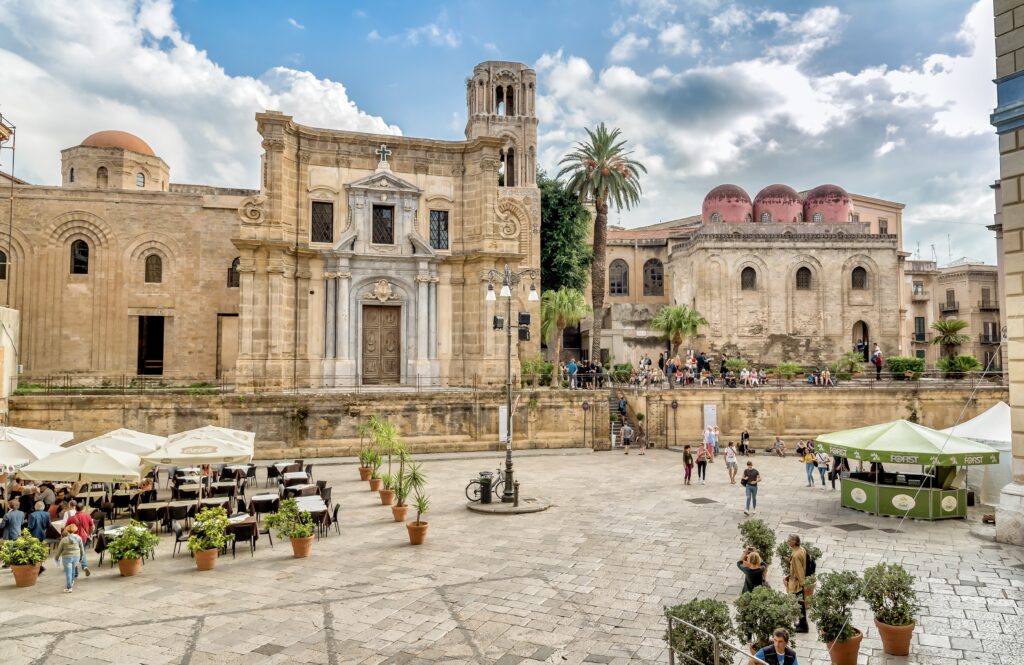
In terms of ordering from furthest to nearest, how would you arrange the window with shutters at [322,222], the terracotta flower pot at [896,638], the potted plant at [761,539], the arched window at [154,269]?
1. the arched window at [154,269]
2. the window with shutters at [322,222]
3. the potted plant at [761,539]
4. the terracotta flower pot at [896,638]

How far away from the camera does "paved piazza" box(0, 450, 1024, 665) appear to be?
8336 mm

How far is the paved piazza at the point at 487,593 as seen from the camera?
834 centimetres

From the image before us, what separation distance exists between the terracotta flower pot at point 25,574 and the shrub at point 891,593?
12.6m

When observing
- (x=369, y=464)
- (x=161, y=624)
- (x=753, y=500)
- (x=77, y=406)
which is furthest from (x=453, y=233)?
(x=161, y=624)

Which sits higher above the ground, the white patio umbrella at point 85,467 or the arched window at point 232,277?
the arched window at point 232,277

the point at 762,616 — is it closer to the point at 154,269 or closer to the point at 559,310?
the point at 559,310

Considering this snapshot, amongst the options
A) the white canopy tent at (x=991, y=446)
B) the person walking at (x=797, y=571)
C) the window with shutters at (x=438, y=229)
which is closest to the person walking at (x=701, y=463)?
the white canopy tent at (x=991, y=446)

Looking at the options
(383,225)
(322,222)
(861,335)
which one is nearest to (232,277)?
(322,222)

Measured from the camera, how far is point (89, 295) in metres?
33.1

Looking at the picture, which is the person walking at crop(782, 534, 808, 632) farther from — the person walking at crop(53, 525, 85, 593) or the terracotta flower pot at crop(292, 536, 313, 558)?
the person walking at crop(53, 525, 85, 593)

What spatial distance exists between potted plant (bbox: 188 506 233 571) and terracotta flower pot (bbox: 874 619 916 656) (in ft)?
34.4

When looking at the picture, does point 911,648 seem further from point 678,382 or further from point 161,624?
point 678,382

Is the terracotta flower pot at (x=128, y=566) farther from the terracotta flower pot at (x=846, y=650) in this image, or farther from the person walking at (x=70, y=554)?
the terracotta flower pot at (x=846, y=650)

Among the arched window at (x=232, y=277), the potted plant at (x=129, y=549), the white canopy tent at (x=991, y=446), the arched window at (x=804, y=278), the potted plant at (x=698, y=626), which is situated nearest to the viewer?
the potted plant at (x=698, y=626)
